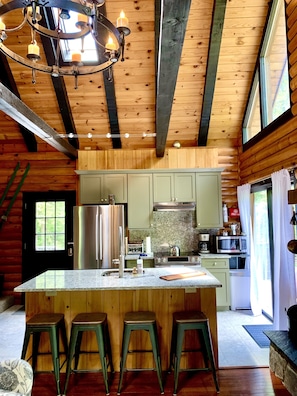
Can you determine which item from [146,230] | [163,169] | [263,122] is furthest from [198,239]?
[263,122]

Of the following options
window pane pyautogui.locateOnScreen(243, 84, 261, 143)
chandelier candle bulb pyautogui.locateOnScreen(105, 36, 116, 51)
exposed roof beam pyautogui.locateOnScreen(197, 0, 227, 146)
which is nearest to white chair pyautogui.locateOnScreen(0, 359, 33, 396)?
chandelier candle bulb pyautogui.locateOnScreen(105, 36, 116, 51)

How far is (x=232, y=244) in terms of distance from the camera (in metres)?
5.25

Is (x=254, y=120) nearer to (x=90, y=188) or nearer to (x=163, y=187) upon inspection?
(x=163, y=187)

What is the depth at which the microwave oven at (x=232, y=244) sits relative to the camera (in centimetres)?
524

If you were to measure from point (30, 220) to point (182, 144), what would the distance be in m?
3.35

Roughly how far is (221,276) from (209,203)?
1277 millimetres

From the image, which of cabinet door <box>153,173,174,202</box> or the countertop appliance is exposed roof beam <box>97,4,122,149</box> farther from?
the countertop appliance

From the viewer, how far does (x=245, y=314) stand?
4836mm

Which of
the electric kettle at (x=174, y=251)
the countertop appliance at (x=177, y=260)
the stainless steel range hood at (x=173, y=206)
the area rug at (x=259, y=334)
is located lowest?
the area rug at (x=259, y=334)

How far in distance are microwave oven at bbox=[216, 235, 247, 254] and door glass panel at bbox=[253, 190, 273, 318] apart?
0.27 metres

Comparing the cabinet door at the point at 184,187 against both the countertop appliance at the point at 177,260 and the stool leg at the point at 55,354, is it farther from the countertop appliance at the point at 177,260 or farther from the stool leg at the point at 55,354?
the stool leg at the point at 55,354

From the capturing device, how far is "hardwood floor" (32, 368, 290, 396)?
270 centimetres

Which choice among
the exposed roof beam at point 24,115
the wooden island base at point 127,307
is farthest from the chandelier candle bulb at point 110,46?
the wooden island base at point 127,307

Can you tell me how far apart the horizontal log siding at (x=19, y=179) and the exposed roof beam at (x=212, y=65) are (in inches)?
103
